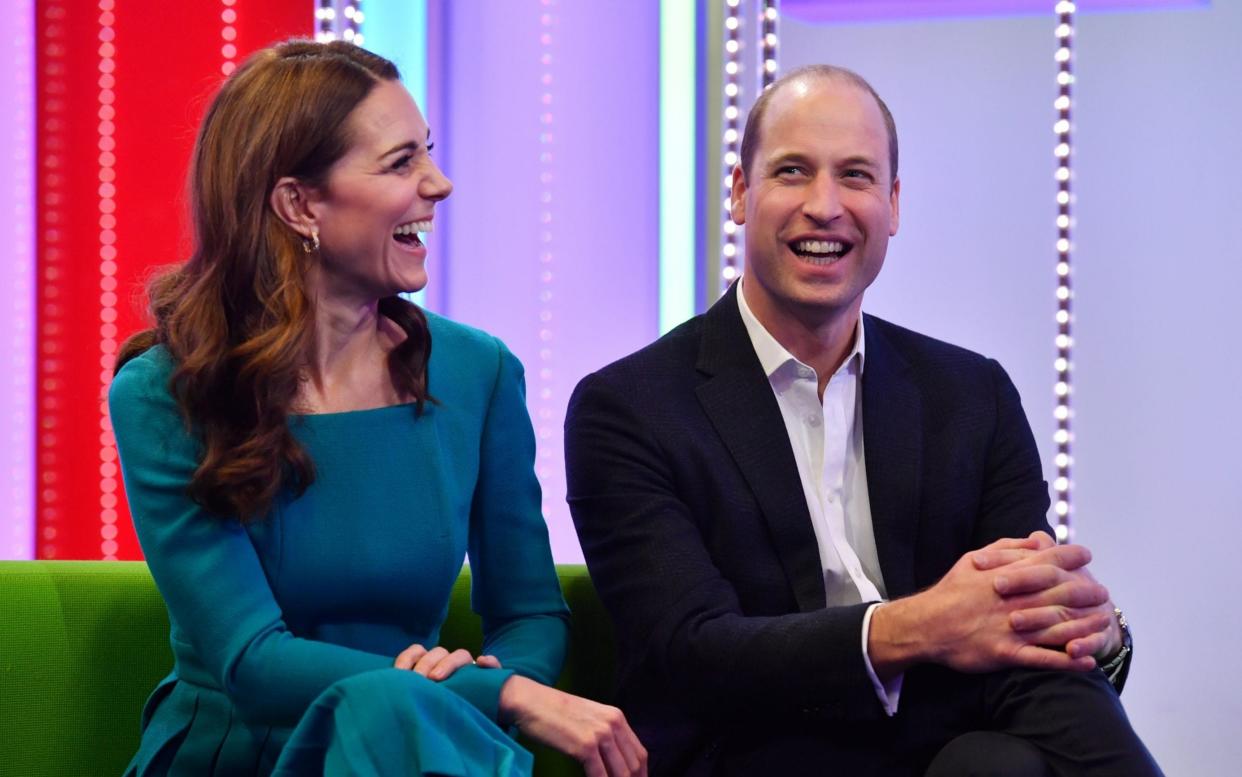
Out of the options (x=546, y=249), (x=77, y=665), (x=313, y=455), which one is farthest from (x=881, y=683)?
(x=546, y=249)

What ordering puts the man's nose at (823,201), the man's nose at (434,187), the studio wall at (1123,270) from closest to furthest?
the man's nose at (434,187)
the man's nose at (823,201)
the studio wall at (1123,270)

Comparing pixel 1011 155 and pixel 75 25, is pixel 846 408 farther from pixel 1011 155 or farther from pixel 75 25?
pixel 75 25

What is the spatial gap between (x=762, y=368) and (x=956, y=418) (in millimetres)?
289

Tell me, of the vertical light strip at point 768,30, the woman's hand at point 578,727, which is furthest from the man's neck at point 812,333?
the vertical light strip at point 768,30

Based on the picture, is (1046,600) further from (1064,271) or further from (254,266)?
(1064,271)

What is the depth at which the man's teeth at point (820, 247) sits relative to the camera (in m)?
2.14

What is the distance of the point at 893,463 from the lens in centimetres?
210

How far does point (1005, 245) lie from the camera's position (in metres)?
3.45

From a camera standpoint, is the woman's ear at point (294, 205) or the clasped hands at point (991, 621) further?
the woman's ear at point (294, 205)

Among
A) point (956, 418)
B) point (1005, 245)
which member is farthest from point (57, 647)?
point (1005, 245)

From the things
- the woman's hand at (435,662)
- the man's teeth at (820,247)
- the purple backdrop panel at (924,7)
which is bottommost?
the woman's hand at (435,662)

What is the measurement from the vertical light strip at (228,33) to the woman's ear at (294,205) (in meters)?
1.33

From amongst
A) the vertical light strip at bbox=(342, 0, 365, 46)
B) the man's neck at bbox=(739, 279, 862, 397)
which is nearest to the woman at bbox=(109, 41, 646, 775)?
the man's neck at bbox=(739, 279, 862, 397)

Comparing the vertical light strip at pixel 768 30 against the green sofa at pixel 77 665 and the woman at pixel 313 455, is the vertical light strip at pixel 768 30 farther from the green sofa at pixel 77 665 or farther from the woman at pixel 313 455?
the green sofa at pixel 77 665
